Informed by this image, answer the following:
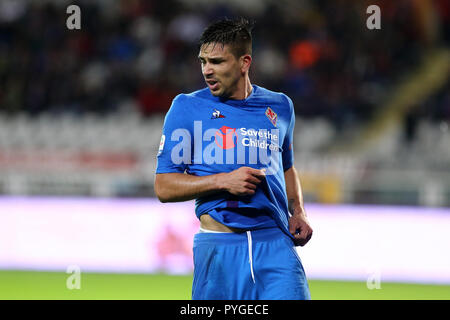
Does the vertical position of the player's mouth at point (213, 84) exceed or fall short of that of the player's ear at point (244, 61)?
it falls short

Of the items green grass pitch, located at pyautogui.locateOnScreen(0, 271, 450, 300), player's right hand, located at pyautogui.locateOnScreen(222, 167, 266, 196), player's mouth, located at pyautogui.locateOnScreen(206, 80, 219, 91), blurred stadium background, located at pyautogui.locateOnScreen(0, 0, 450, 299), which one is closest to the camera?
player's right hand, located at pyautogui.locateOnScreen(222, 167, 266, 196)

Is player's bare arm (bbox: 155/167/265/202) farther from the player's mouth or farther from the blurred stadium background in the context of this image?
the blurred stadium background

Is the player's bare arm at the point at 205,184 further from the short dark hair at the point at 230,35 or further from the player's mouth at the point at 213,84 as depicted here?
the short dark hair at the point at 230,35

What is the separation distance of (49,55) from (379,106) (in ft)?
21.4

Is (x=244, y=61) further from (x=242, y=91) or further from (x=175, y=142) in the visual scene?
(x=175, y=142)

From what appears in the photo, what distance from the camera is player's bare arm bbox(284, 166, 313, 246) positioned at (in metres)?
4.41

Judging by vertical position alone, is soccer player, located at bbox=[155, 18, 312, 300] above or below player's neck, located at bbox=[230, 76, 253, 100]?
below

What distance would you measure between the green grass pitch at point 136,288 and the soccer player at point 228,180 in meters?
4.52

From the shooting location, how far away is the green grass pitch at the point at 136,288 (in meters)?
8.84

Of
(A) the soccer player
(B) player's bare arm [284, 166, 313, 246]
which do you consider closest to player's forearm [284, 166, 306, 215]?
(B) player's bare arm [284, 166, 313, 246]

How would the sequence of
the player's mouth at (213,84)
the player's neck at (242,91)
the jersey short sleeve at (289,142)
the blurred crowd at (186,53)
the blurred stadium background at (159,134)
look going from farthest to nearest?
1. the blurred crowd at (186,53)
2. the blurred stadium background at (159,134)
3. the jersey short sleeve at (289,142)
4. the player's neck at (242,91)
5. the player's mouth at (213,84)

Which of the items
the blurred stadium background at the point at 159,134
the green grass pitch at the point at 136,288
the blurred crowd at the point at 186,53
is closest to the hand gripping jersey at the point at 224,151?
the green grass pitch at the point at 136,288

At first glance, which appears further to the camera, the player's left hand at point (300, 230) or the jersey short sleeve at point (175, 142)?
the player's left hand at point (300, 230)
